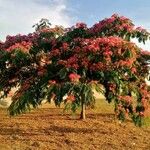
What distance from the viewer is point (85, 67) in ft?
57.0

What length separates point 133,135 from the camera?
65.2 feet

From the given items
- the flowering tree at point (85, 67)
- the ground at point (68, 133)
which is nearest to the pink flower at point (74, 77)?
the flowering tree at point (85, 67)

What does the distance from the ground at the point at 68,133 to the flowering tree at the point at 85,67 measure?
1191 millimetres

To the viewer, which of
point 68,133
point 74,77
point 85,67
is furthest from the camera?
point 68,133

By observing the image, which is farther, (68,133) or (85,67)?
(68,133)

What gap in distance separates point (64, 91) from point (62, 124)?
4.97 m

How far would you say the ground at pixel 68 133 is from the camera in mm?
17500

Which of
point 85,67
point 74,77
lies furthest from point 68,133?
point 74,77

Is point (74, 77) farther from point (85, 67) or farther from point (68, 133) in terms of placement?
point (68, 133)

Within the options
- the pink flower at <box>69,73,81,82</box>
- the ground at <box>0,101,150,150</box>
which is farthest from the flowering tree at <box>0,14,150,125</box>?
the ground at <box>0,101,150,150</box>

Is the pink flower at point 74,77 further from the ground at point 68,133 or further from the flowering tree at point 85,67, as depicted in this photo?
the ground at point 68,133

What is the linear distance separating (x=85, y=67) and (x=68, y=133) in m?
3.62

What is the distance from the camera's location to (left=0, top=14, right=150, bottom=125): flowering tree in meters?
16.8

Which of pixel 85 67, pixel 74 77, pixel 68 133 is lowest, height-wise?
pixel 68 133
